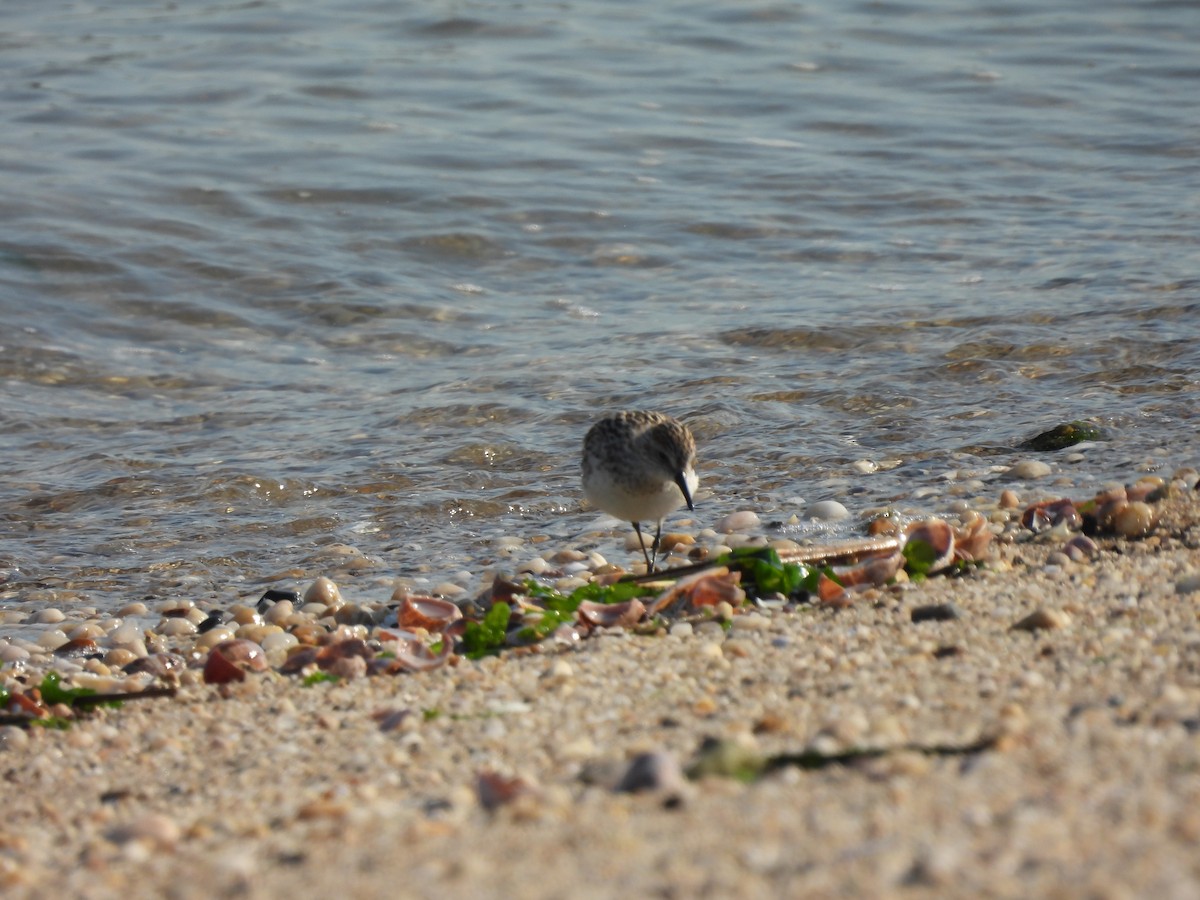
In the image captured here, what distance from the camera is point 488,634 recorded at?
549 cm

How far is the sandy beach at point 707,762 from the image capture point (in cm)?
310

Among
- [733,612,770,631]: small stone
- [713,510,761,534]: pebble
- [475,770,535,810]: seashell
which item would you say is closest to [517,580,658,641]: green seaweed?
[733,612,770,631]: small stone

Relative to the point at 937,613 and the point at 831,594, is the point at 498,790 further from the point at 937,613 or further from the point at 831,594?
the point at 831,594

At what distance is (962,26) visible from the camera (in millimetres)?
20094

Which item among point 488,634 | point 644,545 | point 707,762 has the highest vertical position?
point 707,762

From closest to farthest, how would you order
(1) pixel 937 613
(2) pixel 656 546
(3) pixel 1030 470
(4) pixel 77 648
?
(1) pixel 937 613 → (4) pixel 77 648 → (2) pixel 656 546 → (3) pixel 1030 470

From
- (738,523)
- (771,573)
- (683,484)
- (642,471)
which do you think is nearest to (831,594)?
(771,573)

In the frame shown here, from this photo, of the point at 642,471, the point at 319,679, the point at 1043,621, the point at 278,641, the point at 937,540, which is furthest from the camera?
the point at 642,471

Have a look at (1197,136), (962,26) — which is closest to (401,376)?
(1197,136)

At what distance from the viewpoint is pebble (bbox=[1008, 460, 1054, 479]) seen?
7801 millimetres

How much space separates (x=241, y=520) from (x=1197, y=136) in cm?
1148

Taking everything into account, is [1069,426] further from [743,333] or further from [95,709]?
[95,709]

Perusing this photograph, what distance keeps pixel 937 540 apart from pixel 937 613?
90 cm

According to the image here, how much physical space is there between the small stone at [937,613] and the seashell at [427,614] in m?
1.81
